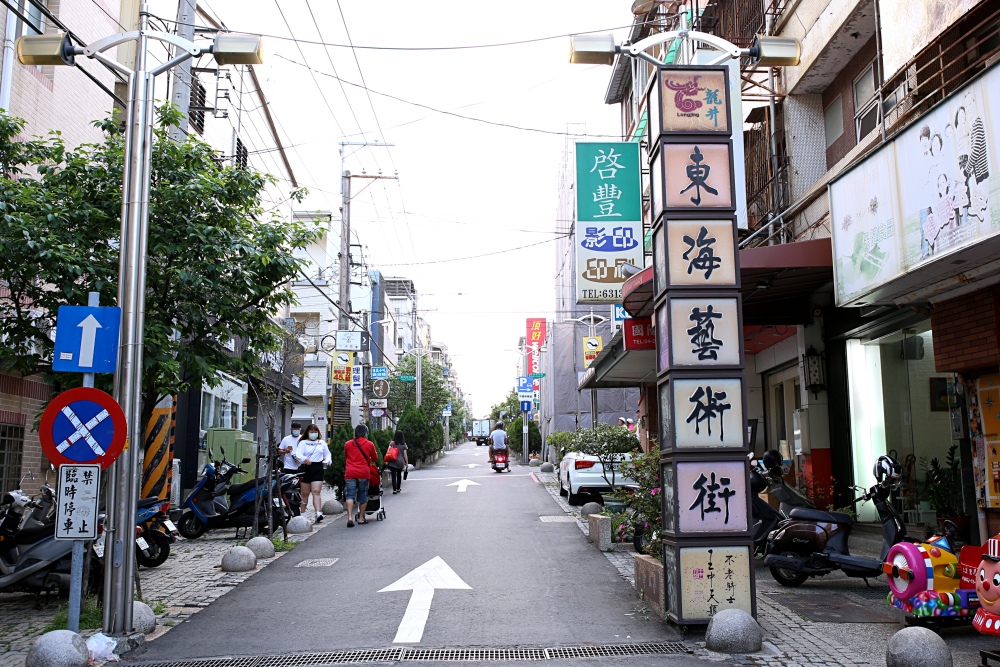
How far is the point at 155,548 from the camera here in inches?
424

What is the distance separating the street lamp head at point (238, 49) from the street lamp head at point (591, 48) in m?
3.25

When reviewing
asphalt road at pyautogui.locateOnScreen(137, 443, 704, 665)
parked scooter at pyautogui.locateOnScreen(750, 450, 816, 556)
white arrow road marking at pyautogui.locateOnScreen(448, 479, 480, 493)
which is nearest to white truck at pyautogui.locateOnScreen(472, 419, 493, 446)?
white arrow road marking at pyautogui.locateOnScreen(448, 479, 480, 493)

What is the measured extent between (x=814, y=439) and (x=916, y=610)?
7.02m

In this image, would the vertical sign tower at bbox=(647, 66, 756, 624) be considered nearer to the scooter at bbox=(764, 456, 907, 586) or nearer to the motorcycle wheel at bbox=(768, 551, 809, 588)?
the scooter at bbox=(764, 456, 907, 586)

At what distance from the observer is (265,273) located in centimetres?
1043

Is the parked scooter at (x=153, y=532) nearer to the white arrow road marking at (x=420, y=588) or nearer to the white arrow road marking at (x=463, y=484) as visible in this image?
the white arrow road marking at (x=420, y=588)

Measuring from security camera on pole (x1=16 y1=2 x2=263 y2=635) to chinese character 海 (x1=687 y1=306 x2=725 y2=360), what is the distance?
15.9ft

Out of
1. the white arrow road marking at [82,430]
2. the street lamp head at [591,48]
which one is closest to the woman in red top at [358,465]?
the street lamp head at [591,48]

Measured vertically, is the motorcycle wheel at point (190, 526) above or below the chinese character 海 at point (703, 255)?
below

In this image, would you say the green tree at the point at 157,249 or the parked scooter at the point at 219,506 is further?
the parked scooter at the point at 219,506

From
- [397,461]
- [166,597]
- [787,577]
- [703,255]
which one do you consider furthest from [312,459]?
[703,255]

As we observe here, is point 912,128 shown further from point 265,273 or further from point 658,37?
point 265,273

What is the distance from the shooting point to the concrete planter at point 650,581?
8.18 meters

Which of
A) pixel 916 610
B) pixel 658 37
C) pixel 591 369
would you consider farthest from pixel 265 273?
pixel 591 369
